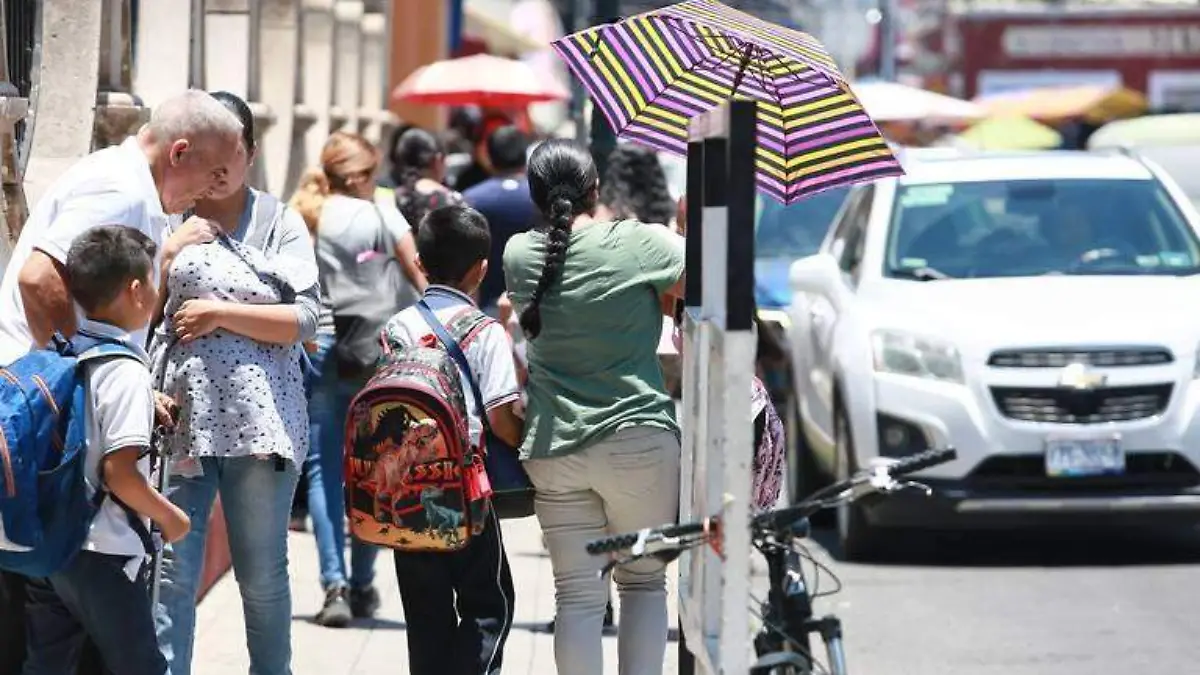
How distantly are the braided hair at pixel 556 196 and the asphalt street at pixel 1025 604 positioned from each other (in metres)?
2.63

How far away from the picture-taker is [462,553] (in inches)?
256

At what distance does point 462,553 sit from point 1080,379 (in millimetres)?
4532

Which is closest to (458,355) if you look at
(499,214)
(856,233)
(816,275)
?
(499,214)

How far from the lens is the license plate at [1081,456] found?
10.3 metres

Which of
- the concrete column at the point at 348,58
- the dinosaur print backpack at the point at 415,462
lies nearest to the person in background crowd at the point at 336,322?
the dinosaur print backpack at the point at 415,462

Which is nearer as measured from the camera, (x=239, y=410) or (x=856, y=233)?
(x=239, y=410)

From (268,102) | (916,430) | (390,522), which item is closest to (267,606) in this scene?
(390,522)

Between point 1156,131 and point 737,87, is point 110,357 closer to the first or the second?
point 737,87

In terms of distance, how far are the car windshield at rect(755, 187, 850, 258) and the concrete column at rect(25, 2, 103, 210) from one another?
7356mm

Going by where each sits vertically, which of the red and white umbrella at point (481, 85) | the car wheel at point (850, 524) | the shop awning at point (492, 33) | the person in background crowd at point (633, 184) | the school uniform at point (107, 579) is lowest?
the car wheel at point (850, 524)

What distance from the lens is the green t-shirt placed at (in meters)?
6.44

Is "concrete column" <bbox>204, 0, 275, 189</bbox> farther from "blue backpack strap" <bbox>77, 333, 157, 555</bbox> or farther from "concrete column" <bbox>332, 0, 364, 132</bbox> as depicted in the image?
"blue backpack strap" <bbox>77, 333, 157, 555</bbox>

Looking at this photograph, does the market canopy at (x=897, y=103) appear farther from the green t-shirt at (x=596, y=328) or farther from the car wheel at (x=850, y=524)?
the green t-shirt at (x=596, y=328)

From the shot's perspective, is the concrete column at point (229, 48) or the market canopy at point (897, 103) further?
the market canopy at point (897, 103)
